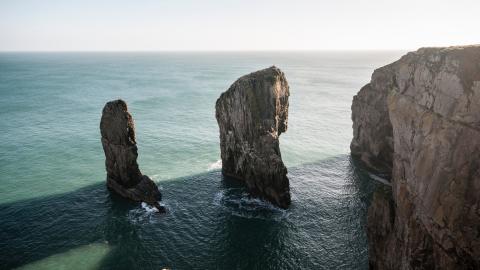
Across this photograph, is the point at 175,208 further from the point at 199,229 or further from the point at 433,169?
the point at 433,169

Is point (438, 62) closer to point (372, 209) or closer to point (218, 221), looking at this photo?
point (372, 209)

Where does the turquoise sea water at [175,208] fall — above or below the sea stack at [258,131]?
below

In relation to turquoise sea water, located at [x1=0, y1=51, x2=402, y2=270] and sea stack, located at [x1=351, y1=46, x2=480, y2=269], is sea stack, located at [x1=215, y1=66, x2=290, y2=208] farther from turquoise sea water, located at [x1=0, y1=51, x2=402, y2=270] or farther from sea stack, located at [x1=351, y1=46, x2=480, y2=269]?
sea stack, located at [x1=351, y1=46, x2=480, y2=269]

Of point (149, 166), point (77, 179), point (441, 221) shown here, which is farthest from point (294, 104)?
point (441, 221)


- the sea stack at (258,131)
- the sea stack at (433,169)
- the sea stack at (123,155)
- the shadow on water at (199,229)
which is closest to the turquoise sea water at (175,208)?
the shadow on water at (199,229)

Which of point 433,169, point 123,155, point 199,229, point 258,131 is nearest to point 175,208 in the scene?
point 199,229

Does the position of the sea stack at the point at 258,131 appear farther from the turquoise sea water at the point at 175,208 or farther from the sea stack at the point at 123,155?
the sea stack at the point at 123,155
